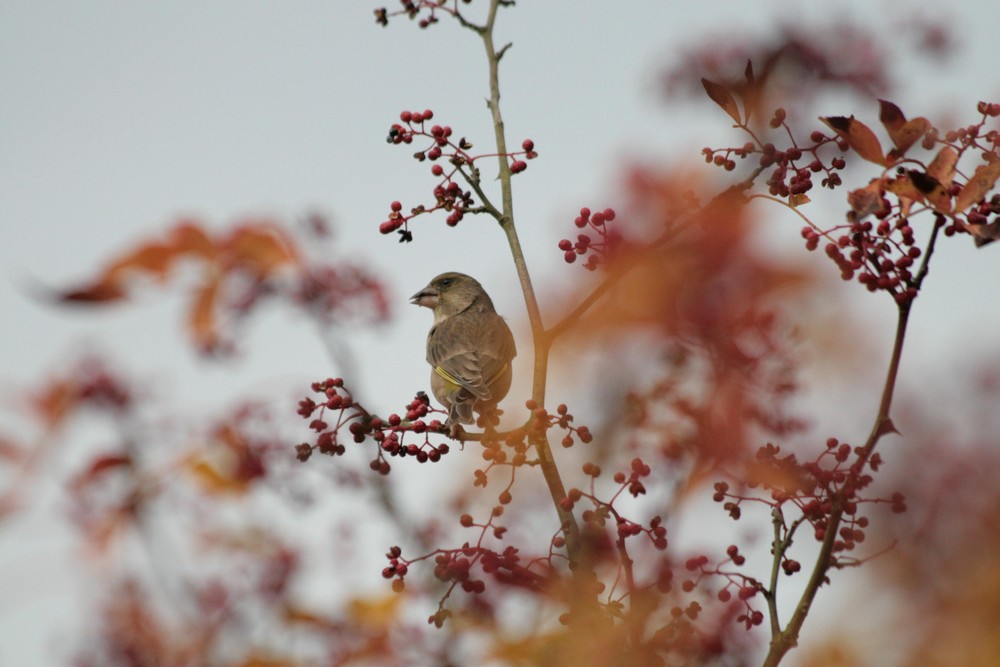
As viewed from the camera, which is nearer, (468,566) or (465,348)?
(468,566)

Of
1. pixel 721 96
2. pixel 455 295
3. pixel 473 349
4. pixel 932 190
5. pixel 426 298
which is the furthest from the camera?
pixel 455 295

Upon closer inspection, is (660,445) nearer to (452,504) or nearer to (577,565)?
(577,565)

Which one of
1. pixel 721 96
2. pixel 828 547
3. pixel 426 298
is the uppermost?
pixel 426 298

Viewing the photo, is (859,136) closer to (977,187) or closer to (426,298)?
(977,187)

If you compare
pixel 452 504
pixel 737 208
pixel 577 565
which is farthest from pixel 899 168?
pixel 452 504

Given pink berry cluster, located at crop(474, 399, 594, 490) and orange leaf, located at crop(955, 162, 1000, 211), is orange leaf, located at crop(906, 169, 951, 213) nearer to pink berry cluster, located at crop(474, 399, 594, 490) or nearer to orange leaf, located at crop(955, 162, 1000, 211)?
orange leaf, located at crop(955, 162, 1000, 211)

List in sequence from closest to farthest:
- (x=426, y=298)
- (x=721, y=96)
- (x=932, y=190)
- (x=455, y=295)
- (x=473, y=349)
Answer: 1. (x=932, y=190)
2. (x=721, y=96)
3. (x=473, y=349)
4. (x=426, y=298)
5. (x=455, y=295)

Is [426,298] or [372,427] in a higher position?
[426,298]

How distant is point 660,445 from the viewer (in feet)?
12.7

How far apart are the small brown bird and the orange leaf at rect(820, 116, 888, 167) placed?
215 centimetres

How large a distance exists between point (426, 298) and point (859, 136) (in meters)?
3.98

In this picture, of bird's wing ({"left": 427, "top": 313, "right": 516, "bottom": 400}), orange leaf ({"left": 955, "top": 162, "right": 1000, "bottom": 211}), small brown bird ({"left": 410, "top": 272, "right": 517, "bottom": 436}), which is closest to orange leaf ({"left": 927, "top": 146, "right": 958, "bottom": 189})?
orange leaf ({"left": 955, "top": 162, "right": 1000, "bottom": 211})

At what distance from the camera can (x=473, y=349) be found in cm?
524

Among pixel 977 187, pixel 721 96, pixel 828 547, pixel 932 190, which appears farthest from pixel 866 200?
pixel 828 547
